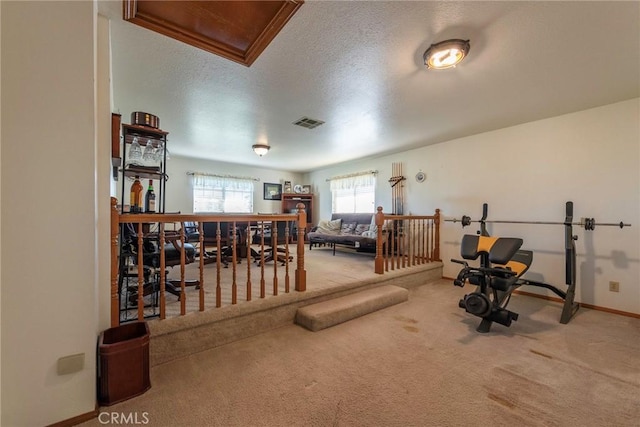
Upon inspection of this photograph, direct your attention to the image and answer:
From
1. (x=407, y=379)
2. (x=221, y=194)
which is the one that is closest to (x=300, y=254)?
(x=407, y=379)

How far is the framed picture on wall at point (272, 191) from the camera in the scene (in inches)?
278

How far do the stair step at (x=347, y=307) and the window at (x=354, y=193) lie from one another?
3.00m

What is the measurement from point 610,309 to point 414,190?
2908mm

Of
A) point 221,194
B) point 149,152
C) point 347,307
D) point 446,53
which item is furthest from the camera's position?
point 221,194

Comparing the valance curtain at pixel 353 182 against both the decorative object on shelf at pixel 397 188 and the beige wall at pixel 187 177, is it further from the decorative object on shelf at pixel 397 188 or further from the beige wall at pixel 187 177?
the beige wall at pixel 187 177

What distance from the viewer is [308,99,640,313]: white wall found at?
9.11 feet

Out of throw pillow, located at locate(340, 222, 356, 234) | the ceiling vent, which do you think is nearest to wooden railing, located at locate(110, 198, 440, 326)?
the ceiling vent

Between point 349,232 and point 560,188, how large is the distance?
3.39m

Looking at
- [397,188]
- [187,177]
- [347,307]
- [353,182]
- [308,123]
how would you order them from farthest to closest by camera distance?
[353,182] < [187,177] < [397,188] < [308,123] < [347,307]

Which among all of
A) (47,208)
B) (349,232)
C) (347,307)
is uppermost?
(47,208)

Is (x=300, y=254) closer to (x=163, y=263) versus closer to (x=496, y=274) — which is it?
(x=163, y=263)

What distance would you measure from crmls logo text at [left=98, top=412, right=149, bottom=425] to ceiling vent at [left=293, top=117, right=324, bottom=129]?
10.2 feet

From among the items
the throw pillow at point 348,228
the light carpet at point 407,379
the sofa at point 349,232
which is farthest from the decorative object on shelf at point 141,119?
the throw pillow at point 348,228

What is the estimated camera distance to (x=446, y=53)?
185 centimetres
